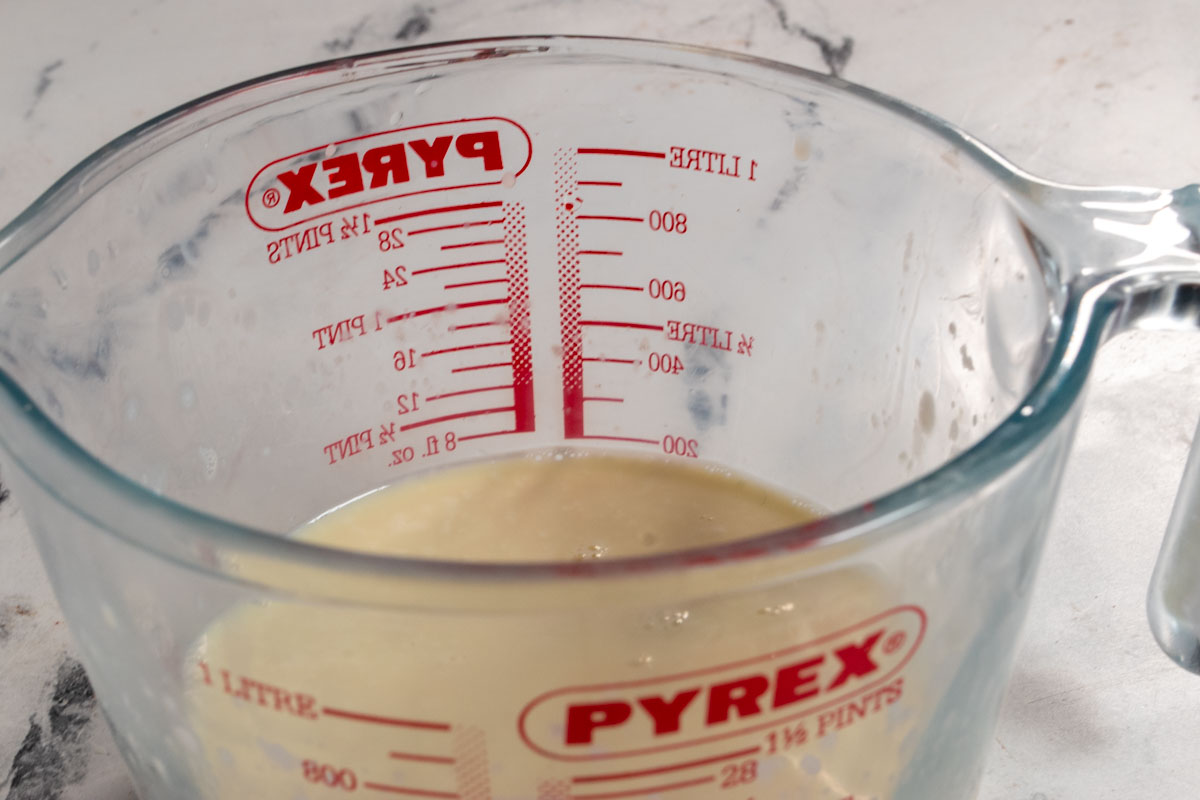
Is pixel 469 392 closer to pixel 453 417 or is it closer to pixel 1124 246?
pixel 453 417

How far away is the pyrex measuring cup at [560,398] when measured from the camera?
0.49 m

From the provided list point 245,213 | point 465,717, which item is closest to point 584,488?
point 245,213

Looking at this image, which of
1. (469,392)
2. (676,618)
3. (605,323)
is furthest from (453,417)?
(676,618)

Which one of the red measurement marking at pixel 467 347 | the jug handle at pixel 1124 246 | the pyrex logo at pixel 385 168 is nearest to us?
the jug handle at pixel 1124 246

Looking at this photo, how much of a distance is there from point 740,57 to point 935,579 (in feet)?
1.24

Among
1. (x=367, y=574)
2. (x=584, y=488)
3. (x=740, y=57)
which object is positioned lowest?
(x=584, y=488)

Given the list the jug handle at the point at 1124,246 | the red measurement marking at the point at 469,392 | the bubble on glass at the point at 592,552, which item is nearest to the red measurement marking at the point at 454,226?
the red measurement marking at the point at 469,392

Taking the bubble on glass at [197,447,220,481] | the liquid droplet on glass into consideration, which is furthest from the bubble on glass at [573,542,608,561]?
the bubble on glass at [197,447,220,481]

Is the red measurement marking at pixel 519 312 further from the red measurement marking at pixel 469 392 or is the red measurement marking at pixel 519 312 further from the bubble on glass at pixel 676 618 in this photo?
the bubble on glass at pixel 676 618

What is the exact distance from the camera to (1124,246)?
0.62 metres

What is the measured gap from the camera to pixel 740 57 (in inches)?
31.0

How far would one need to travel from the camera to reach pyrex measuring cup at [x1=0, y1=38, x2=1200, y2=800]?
490 mm

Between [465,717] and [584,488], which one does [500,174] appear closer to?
[584,488]

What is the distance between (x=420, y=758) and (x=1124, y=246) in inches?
14.8
